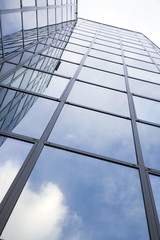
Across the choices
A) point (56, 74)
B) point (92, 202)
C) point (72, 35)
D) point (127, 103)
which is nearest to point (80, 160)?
point (92, 202)

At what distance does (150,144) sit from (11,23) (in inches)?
247

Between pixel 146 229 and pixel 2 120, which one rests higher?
pixel 2 120

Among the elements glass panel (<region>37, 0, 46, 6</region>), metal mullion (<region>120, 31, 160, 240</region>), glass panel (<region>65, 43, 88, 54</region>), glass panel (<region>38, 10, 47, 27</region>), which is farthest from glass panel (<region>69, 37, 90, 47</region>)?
metal mullion (<region>120, 31, 160, 240</region>)

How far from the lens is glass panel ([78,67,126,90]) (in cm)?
873

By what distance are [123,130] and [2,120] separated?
3.29 meters

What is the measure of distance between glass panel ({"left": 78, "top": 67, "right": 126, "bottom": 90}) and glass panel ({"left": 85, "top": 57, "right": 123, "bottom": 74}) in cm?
66

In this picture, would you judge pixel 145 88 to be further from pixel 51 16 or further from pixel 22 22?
pixel 51 16

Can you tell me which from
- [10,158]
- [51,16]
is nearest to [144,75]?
[51,16]

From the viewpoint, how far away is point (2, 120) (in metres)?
5.55

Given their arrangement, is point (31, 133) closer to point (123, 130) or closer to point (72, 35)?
point (123, 130)

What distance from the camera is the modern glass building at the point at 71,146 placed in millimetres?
3441

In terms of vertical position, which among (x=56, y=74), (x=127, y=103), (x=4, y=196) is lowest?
(x=4, y=196)

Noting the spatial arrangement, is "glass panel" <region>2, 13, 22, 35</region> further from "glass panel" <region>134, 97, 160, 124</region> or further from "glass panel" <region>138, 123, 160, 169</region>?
"glass panel" <region>138, 123, 160, 169</region>

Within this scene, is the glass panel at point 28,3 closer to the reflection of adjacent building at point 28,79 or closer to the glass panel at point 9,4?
the glass panel at point 9,4
